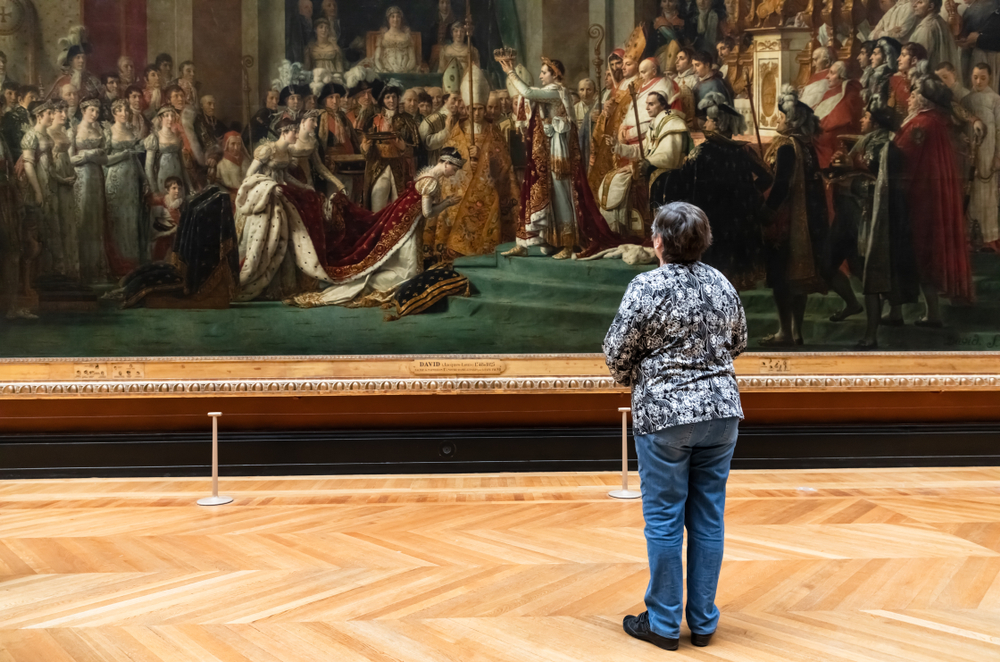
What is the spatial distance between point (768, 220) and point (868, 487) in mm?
2893

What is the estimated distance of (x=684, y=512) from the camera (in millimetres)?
3502

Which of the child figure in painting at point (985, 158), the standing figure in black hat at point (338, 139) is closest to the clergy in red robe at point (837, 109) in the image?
the child figure in painting at point (985, 158)

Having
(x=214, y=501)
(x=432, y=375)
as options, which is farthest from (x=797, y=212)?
(x=214, y=501)

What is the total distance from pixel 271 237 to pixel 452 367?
2.37 meters

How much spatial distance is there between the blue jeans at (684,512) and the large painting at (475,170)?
485cm

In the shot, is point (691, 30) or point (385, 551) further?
point (691, 30)

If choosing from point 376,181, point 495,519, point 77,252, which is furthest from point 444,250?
point 77,252

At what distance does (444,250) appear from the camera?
8.31 metres

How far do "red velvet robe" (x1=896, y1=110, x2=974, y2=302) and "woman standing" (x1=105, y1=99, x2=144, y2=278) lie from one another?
8082 mm

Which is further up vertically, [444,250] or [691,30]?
[691,30]

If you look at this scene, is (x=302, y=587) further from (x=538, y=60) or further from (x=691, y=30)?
(x=691, y=30)

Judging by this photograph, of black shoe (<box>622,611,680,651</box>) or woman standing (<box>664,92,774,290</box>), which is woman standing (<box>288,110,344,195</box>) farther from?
black shoe (<box>622,611,680,651</box>)

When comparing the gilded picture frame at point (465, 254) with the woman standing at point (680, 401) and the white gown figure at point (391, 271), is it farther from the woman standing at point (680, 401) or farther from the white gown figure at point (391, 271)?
the woman standing at point (680, 401)

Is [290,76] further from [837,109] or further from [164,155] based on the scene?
[837,109]
